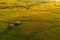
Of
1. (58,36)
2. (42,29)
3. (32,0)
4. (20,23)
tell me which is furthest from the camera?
(32,0)

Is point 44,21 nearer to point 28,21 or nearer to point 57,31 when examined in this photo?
point 28,21

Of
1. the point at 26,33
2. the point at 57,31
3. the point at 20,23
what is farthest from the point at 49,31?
the point at 20,23

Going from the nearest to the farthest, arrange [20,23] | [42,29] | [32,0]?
[42,29]
[20,23]
[32,0]

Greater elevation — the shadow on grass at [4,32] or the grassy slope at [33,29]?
the shadow on grass at [4,32]

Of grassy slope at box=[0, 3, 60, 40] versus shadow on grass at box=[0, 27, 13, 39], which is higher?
shadow on grass at box=[0, 27, 13, 39]

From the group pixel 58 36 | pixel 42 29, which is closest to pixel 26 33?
pixel 42 29

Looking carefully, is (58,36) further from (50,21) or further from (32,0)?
(32,0)

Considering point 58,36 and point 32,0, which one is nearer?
point 58,36

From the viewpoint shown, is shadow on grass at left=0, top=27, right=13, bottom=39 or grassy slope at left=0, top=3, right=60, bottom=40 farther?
shadow on grass at left=0, top=27, right=13, bottom=39

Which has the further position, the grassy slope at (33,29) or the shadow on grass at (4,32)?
the shadow on grass at (4,32)
